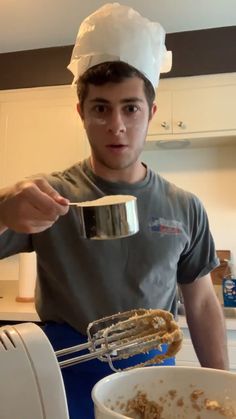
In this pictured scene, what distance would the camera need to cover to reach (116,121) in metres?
0.82

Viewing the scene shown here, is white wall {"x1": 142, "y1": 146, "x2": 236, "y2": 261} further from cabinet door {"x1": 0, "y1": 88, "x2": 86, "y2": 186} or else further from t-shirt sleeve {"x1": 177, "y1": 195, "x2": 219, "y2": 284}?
t-shirt sleeve {"x1": 177, "y1": 195, "x2": 219, "y2": 284}

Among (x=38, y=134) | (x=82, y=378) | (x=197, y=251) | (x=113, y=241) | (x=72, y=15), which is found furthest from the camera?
(x=38, y=134)

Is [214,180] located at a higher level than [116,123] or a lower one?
lower

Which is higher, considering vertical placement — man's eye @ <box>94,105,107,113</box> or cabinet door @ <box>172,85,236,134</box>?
cabinet door @ <box>172,85,236,134</box>

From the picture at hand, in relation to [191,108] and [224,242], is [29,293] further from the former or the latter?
[191,108]

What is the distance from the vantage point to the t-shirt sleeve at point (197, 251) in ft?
3.10

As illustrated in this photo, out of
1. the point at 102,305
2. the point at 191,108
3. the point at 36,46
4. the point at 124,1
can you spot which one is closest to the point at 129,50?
the point at 102,305

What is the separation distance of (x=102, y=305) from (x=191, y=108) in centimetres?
152

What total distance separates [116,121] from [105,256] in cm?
25

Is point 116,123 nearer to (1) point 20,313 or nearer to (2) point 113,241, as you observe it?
(2) point 113,241

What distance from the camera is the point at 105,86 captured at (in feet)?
2.71

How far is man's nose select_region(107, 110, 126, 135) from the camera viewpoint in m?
0.82

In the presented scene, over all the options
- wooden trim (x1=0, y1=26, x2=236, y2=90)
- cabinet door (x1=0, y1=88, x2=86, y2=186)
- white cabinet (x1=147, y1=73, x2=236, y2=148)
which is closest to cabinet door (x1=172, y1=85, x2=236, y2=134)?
white cabinet (x1=147, y1=73, x2=236, y2=148)

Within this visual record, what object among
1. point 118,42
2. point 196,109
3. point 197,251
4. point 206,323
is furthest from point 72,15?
point 206,323
